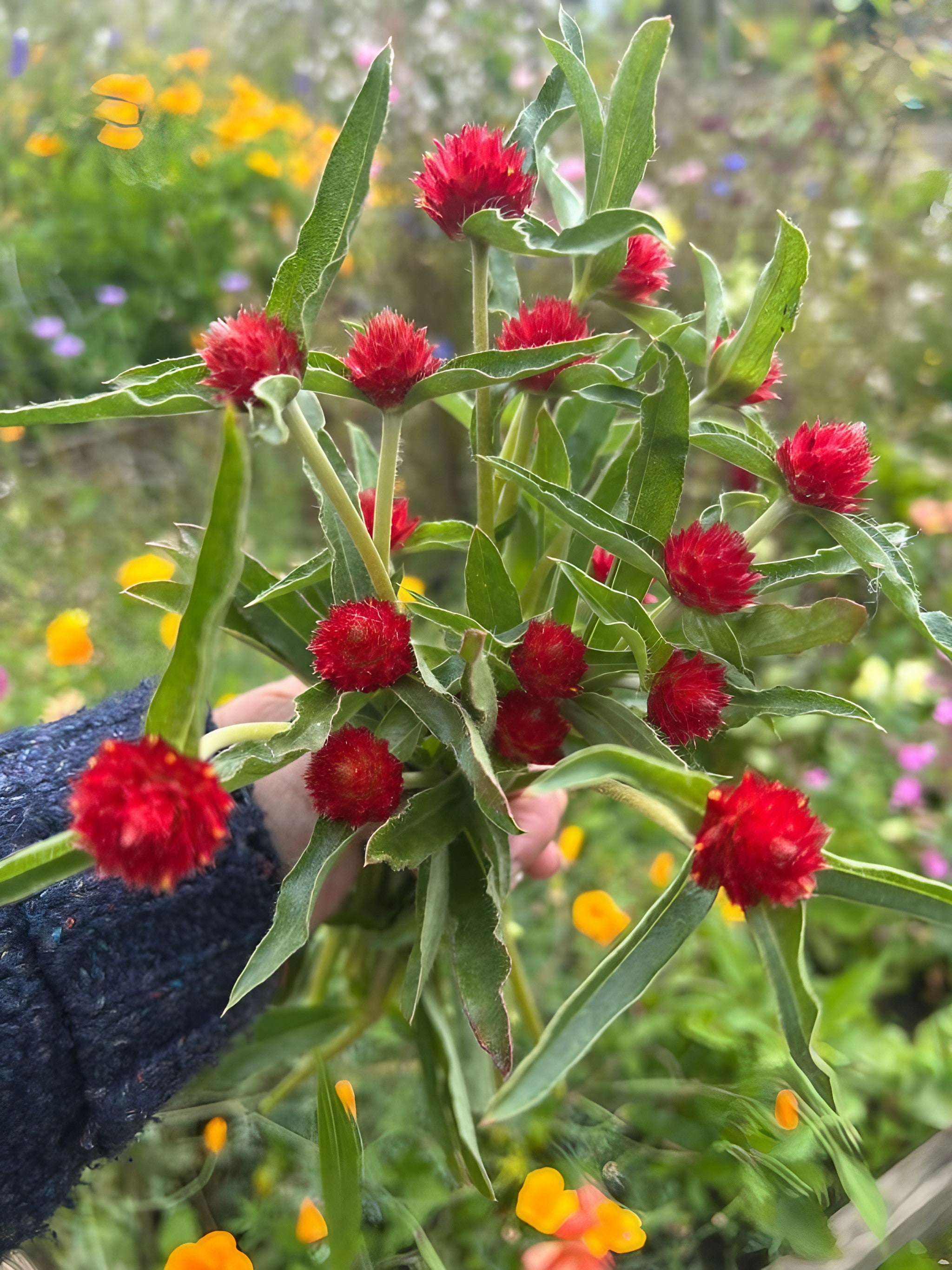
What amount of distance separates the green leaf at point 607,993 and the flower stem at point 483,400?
234mm

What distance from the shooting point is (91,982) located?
495mm

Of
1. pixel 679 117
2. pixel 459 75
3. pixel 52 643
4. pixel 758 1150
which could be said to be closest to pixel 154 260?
pixel 459 75

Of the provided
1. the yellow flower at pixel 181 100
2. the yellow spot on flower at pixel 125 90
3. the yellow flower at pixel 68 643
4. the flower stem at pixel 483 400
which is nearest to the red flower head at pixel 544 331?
the flower stem at pixel 483 400

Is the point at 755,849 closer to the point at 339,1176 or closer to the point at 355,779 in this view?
the point at 355,779

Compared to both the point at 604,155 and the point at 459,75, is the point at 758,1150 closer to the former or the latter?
the point at 604,155

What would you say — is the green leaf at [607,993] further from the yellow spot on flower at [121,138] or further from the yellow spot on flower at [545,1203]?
the yellow spot on flower at [121,138]

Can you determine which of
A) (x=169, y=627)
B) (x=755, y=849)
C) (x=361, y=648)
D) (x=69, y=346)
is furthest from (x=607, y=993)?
(x=69, y=346)

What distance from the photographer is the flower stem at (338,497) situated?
360mm

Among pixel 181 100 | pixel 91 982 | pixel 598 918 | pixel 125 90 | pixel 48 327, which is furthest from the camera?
pixel 48 327

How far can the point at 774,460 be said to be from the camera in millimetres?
438

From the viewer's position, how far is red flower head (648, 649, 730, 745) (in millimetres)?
395

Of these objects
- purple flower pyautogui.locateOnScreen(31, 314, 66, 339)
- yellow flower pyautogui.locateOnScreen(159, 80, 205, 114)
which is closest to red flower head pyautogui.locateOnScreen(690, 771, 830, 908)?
yellow flower pyautogui.locateOnScreen(159, 80, 205, 114)

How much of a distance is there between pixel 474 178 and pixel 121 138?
994 millimetres

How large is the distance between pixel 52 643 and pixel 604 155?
93 cm
